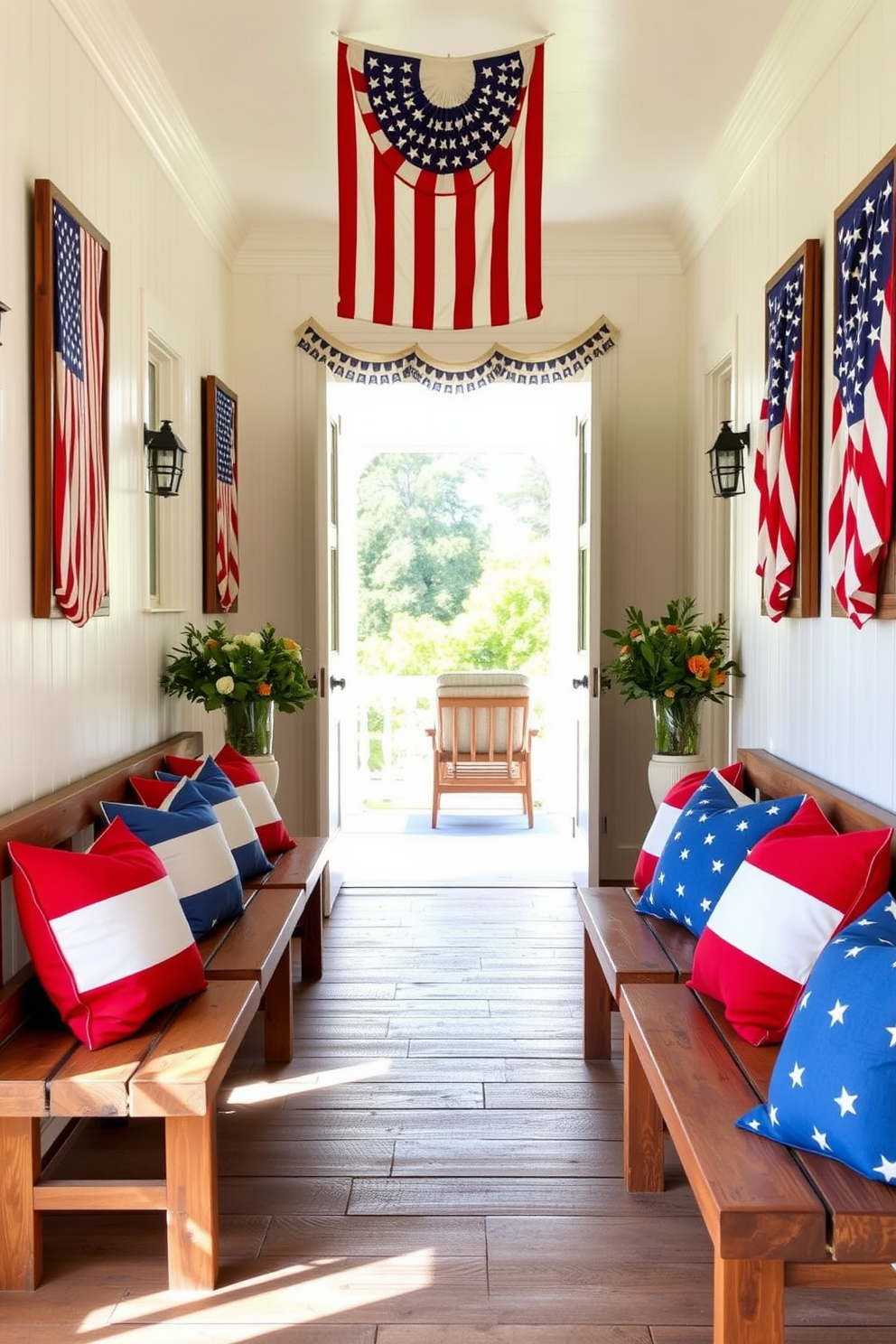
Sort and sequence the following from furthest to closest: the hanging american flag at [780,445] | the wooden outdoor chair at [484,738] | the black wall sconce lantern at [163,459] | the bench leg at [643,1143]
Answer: the wooden outdoor chair at [484,738]
the black wall sconce lantern at [163,459]
the hanging american flag at [780,445]
the bench leg at [643,1143]

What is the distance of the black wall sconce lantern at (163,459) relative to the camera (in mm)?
4207

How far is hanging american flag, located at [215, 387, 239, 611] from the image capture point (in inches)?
207

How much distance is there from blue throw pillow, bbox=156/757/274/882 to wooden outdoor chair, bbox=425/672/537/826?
3.66 m

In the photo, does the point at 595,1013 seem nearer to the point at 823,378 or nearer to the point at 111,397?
the point at 823,378

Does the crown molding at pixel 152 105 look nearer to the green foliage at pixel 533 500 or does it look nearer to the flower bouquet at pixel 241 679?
the flower bouquet at pixel 241 679

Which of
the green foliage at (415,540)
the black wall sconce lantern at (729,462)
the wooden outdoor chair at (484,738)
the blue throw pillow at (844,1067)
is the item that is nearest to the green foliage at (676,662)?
the black wall sconce lantern at (729,462)

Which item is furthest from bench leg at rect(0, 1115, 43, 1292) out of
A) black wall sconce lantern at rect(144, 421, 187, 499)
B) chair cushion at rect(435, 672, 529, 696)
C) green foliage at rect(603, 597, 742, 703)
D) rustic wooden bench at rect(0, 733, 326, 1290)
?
chair cushion at rect(435, 672, 529, 696)

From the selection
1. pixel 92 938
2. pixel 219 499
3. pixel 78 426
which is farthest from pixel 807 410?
pixel 219 499

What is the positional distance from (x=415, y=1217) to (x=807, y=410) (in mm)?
2464

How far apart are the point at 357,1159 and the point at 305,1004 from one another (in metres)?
1.19

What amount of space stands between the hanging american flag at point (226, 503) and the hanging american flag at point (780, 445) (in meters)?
2.36

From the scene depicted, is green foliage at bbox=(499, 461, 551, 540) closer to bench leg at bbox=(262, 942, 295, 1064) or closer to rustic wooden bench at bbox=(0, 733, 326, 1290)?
bench leg at bbox=(262, 942, 295, 1064)

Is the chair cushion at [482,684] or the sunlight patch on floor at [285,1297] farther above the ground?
the chair cushion at [482,684]

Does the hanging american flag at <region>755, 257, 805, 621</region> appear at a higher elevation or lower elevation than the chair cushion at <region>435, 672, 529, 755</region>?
higher
